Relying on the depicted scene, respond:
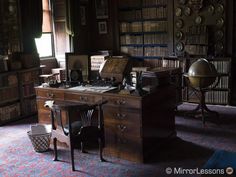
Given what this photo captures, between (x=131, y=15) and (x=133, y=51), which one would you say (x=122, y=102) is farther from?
(x=131, y=15)

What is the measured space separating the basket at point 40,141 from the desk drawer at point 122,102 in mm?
1018

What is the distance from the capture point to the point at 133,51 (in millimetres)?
8188

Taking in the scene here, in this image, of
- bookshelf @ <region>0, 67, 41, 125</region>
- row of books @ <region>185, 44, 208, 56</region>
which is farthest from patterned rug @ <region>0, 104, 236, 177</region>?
row of books @ <region>185, 44, 208, 56</region>

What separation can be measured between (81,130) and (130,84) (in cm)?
94

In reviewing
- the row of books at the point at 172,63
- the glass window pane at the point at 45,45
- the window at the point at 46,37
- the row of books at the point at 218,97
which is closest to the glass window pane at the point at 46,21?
the window at the point at 46,37

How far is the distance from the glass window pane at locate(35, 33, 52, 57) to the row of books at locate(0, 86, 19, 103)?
5.24 feet

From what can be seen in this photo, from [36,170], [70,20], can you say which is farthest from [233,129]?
[70,20]

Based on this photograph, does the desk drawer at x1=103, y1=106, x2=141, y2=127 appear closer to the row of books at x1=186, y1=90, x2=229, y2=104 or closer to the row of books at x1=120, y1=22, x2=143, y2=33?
the row of books at x1=186, y1=90, x2=229, y2=104

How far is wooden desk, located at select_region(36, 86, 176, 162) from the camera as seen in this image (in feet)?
13.0

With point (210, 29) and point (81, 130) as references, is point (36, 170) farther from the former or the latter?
point (210, 29)

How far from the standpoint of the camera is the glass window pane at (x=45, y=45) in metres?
7.69

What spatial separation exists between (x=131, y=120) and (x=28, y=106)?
326 centimetres

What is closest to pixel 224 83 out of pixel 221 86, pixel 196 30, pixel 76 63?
pixel 221 86

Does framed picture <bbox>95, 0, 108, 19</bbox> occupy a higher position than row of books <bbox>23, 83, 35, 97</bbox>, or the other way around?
framed picture <bbox>95, 0, 108, 19</bbox>
